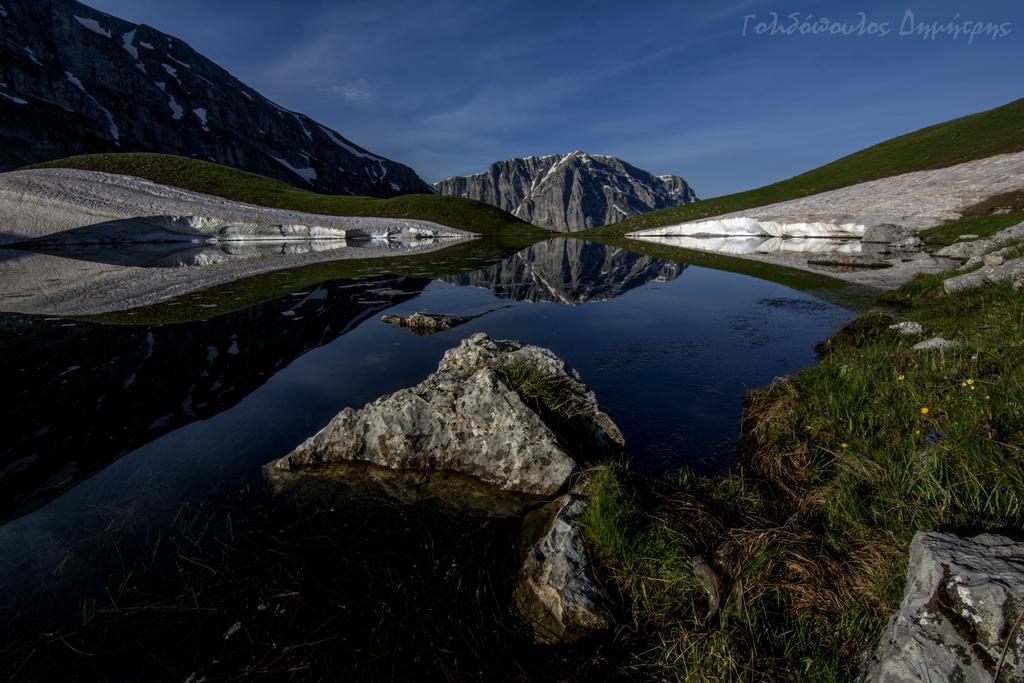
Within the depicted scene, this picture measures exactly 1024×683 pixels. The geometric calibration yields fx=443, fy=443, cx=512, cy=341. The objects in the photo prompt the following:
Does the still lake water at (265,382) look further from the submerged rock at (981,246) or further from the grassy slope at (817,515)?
the submerged rock at (981,246)

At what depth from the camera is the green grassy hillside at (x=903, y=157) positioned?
6744 cm

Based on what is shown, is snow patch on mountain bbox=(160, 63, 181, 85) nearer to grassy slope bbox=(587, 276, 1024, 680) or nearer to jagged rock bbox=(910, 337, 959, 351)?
grassy slope bbox=(587, 276, 1024, 680)

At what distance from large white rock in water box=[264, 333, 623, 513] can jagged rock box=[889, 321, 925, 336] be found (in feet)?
29.6

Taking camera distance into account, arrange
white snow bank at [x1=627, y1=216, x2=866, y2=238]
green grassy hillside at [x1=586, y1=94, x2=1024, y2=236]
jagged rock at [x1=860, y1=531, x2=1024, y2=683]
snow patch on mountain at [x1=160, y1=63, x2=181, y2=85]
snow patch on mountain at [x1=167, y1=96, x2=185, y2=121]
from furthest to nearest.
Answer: snow patch on mountain at [x1=160, y1=63, x2=181, y2=85] → snow patch on mountain at [x1=167, y1=96, x2=185, y2=121] → green grassy hillside at [x1=586, y1=94, x2=1024, y2=236] → white snow bank at [x1=627, y1=216, x2=866, y2=238] → jagged rock at [x1=860, y1=531, x2=1024, y2=683]

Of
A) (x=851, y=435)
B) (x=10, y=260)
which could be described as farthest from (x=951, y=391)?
(x=10, y=260)

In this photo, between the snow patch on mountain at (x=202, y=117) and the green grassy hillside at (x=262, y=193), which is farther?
the snow patch on mountain at (x=202, y=117)

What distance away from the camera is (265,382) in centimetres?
1056

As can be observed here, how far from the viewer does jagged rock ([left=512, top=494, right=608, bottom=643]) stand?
4129 millimetres

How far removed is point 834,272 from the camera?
28.7 meters

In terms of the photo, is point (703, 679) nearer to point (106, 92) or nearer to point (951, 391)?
point (951, 391)

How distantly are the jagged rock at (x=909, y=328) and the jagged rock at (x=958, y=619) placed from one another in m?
9.85

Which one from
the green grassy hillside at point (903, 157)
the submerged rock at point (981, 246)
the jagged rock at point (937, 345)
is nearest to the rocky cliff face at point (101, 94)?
the green grassy hillside at point (903, 157)

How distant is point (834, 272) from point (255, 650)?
3470 centimetres

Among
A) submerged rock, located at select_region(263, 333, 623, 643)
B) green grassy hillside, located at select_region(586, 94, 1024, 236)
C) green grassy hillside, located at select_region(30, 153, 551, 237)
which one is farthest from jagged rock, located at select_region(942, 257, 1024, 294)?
green grassy hillside, located at select_region(30, 153, 551, 237)
